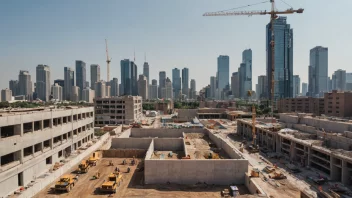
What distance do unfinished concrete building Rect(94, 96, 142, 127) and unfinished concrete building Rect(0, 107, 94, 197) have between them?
154 ft

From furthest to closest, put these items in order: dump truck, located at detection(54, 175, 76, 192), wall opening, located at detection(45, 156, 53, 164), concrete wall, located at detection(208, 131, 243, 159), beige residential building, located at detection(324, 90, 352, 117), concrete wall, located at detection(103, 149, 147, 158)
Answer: beige residential building, located at detection(324, 90, 352, 117)
concrete wall, located at detection(103, 149, 147, 158)
wall opening, located at detection(45, 156, 53, 164)
concrete wall, located at detection(208, 131, 243, 159)
dump truck, located at detection(54, 175, 76, 192)

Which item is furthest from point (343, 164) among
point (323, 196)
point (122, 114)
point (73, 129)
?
point (122, 114)

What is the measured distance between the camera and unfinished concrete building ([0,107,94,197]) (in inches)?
1158

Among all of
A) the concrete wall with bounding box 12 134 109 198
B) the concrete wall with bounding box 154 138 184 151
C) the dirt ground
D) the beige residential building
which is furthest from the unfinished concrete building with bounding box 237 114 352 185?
the beige residential building

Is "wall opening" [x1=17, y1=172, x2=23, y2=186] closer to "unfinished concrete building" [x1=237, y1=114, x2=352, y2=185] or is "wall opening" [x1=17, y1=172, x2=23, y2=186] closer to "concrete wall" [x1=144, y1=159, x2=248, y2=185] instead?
"concrete wall" [x1=144, y1=159, x2=248, y2=185]

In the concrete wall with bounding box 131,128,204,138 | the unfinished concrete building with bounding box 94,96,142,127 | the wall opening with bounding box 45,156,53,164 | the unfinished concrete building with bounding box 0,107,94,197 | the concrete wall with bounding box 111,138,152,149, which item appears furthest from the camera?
the unfinished concrete building with bounding box 94,96,142,127

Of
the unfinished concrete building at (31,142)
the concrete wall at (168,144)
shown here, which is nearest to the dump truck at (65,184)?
the unfinished concrete building at (31,142)

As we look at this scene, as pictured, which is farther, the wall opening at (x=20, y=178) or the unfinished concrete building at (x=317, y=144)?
the unfinished concrete building at (x=317, y=144)

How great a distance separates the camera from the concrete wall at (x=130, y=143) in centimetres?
5241

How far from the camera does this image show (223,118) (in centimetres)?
12500

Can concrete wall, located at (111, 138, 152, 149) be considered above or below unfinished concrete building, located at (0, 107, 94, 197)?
below

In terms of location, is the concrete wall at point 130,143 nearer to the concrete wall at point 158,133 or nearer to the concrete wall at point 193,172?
the concrete wall at point 158,133

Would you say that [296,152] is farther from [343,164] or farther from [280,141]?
[343,164]

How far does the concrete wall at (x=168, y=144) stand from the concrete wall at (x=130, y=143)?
6.37ft
